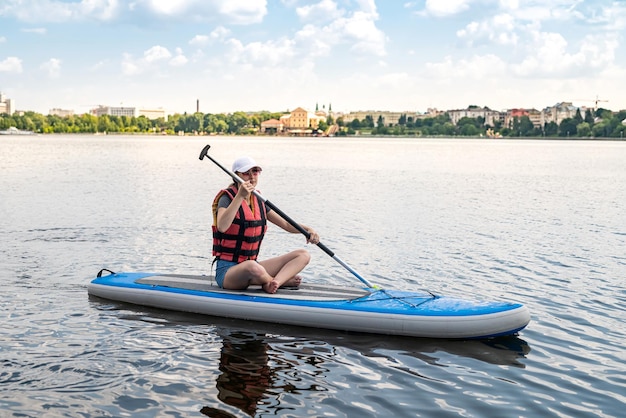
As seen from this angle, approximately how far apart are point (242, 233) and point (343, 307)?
1.34 m

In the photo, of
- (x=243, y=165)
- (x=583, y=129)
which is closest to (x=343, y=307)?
(x=243, y=165)

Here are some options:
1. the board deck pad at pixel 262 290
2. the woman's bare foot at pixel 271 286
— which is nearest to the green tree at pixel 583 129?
the board deck pad at pixel 262 290

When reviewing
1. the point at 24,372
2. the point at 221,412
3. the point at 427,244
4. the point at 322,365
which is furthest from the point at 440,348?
the point at 427,244

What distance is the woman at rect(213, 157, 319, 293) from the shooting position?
7328mm

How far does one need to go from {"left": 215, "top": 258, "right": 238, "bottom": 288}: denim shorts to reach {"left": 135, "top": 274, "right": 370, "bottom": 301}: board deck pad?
0.35ft

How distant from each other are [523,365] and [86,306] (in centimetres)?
515

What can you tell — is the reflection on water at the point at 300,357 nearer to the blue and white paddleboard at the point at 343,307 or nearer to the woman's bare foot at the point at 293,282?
the blue and white paddleboard at the point at 343,307

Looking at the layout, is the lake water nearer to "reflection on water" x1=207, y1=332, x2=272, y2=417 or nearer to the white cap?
"reflection on water" x1=207, y1=332, x2=272, y2=417

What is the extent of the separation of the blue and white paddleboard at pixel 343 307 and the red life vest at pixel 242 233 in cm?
48

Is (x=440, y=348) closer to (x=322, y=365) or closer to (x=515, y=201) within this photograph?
(x=322, y=365)

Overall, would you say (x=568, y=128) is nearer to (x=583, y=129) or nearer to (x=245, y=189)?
(x=583, y=129)

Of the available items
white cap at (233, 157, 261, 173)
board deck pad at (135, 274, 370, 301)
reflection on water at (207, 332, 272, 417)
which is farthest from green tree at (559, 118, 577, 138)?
reflection on water at (207, 332, 272, 417)

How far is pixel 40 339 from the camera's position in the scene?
7234 mm

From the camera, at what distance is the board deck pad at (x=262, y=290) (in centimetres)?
781
